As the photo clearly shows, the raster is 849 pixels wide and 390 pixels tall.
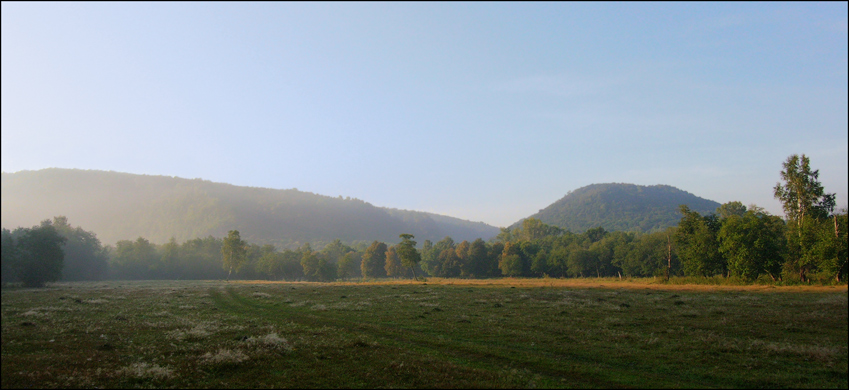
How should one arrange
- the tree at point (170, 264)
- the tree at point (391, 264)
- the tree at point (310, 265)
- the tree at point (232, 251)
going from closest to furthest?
the tree at point (232, 251)
the tree at point (310, 265)
the tree at point (170, 264)
the tree at point (391, 264)

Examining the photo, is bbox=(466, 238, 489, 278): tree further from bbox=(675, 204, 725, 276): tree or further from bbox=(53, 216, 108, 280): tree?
bbox=(53, 216, 108, 280): tree

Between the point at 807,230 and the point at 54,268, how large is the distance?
58.3m

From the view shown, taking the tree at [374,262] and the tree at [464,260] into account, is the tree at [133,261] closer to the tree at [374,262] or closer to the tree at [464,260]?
the tree at [374,262]

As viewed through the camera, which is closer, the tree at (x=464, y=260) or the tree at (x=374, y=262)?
the tree at (x=464, y=260)

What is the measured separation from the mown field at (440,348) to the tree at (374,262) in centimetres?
11152

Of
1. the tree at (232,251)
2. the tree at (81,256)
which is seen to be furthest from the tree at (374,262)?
the tree at (81,256)

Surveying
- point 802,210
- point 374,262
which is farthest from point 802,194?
point 374,262

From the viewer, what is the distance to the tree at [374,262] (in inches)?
5453

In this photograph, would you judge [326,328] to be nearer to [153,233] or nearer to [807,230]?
[807,230]

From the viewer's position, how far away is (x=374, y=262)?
13988cm

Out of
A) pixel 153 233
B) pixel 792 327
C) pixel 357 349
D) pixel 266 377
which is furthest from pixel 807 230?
pixel 153 233

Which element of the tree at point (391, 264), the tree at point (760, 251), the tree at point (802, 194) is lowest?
the tree at point (391, 264)

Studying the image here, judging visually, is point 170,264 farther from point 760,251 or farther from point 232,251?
point 760,251

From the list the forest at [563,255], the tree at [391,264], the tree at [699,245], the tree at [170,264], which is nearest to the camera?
the forest at [563,255]
